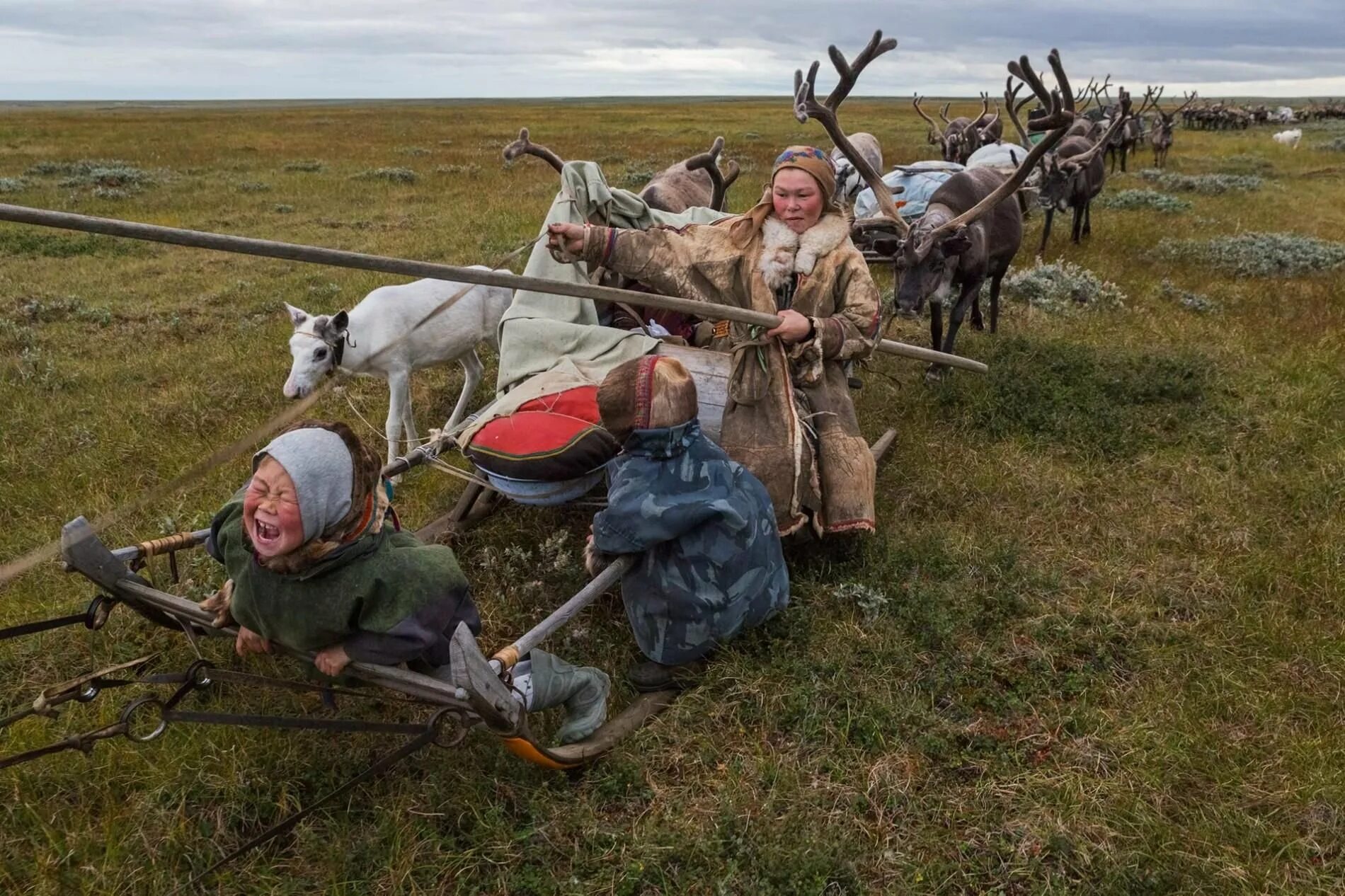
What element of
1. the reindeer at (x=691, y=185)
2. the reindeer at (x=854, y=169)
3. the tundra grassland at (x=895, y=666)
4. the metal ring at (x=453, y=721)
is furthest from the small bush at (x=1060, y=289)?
the metal ring at (x=453, y=721)

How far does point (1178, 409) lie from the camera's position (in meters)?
6.80

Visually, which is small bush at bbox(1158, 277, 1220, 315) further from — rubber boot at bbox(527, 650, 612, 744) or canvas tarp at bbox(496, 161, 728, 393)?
rubber boot at bbox(527, 650, 612, 744)

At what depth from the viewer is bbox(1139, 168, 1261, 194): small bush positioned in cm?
1967

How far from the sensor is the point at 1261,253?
11492 mm

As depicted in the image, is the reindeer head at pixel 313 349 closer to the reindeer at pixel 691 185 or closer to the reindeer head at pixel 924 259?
the reindeer at pixel 691 185

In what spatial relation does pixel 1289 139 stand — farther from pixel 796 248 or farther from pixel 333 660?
pixel 333 660

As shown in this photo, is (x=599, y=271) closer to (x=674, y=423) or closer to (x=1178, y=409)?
(x=674, y=423)

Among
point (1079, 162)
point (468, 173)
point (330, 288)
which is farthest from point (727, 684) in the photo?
point (468, 173)

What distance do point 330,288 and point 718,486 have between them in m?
8.00

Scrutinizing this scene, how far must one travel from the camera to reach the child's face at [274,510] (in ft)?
8.79

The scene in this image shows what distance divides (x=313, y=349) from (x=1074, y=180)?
39.3 feet

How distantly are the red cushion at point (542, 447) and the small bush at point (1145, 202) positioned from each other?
1635 cm

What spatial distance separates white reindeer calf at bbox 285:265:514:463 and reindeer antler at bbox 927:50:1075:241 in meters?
3.67

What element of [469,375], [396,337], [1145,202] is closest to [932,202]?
[469,375]
